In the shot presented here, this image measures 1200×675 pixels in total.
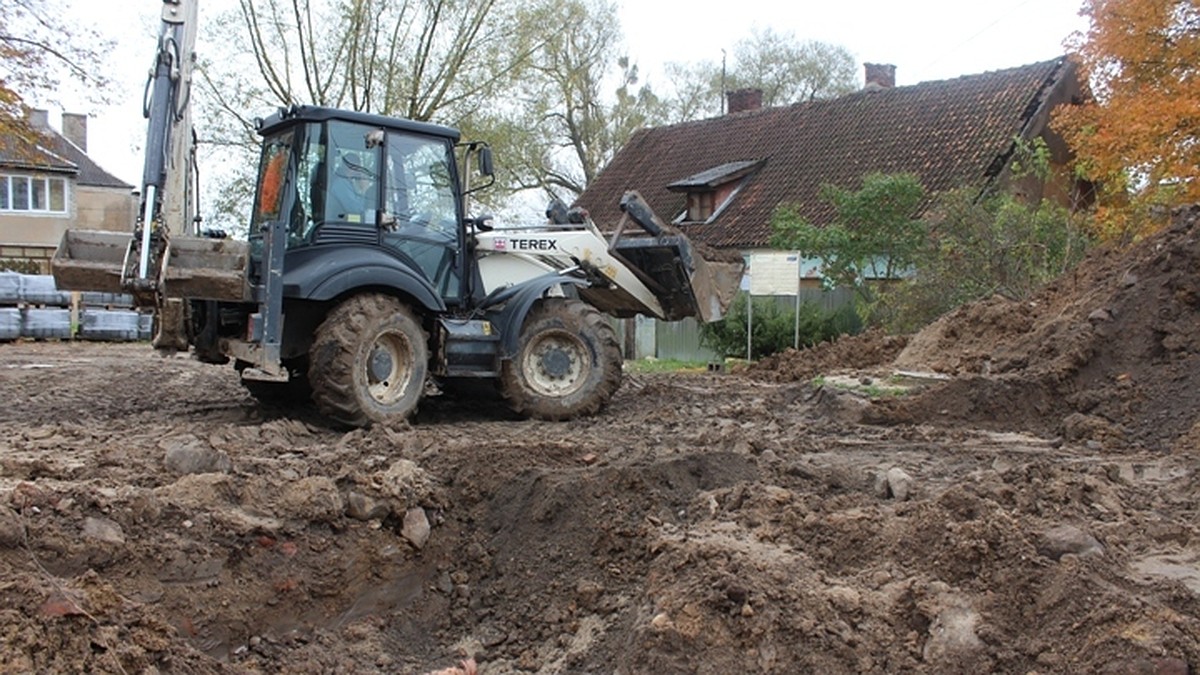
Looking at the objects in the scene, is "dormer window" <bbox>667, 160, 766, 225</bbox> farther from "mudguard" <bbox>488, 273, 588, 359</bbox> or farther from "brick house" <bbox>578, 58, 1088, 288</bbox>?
"mudguard" <bbox>488, 273, 588, 359</bbox>

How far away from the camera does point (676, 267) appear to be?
37.6 feet

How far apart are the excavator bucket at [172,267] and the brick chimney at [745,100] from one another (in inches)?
1051

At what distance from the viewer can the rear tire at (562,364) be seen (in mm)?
10367

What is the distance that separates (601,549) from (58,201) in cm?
4250

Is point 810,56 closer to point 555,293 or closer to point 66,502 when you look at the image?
point 555,293

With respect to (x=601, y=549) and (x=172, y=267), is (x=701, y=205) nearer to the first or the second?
(x=172, y=267)

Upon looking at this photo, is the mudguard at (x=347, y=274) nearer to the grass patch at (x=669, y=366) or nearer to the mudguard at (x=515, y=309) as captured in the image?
the mudguard at (x=515, y=309)

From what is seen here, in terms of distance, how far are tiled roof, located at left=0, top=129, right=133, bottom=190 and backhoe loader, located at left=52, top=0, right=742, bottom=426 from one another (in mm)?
11198

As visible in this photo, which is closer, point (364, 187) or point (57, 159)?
point (364, 187)

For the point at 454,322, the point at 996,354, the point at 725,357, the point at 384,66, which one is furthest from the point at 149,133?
the point at 384,66

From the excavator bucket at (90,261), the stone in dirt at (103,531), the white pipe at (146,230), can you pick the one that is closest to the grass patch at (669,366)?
the excavator bucket at (90,261)

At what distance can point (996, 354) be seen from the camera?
1134 cm

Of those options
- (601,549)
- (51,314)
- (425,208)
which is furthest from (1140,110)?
(51,314)

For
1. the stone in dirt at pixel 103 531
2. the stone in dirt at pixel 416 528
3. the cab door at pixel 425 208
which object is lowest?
the stone in dirt at pixel 416 528
